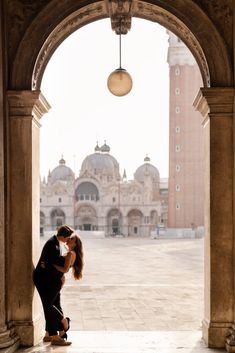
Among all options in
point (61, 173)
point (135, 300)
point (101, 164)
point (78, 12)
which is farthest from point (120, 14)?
point (61, 173)

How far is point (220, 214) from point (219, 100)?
1313mm

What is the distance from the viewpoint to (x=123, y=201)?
79.1 m

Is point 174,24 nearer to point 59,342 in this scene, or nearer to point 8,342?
point 59,342

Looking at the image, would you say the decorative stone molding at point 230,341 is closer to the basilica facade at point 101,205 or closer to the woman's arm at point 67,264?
the woman's arm at point 67,264

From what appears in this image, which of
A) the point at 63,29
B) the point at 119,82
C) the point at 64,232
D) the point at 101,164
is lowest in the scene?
the point at 64,232

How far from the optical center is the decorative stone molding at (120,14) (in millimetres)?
7223

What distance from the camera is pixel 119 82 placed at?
7723 mm

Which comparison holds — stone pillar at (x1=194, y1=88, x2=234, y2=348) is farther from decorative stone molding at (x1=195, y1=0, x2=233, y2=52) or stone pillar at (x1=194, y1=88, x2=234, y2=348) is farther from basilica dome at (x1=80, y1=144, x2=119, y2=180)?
basilica dome at (x1=80, y1=144, x2=119, y2=180)

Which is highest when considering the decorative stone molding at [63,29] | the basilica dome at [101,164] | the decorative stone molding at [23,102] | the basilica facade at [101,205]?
the basilica dome at [101,164]

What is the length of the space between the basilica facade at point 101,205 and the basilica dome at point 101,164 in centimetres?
115

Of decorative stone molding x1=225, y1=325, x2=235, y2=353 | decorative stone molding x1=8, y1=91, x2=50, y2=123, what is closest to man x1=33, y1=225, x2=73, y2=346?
decorative stone molding x1=8, y1=91, x2=50, y2=123

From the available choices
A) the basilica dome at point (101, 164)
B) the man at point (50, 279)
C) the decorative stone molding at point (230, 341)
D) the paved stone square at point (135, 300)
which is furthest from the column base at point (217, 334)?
the basilica dome at point (101, 164)

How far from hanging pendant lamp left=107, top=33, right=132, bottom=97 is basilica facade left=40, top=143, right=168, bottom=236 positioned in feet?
226

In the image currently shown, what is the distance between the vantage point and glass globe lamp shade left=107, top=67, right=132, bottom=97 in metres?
7.71
